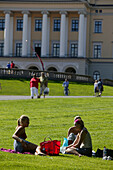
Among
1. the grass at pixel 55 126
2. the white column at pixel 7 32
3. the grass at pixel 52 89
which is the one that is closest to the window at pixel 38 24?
the white column at pixel 7 32

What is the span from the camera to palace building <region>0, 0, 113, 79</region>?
301 feet

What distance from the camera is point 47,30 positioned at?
310ft

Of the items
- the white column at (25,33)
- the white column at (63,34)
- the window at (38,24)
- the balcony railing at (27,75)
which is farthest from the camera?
the window at (38,24)

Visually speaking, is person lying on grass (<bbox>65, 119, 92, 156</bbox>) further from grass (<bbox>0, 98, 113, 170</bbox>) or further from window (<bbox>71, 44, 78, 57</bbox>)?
window (<bbox>71, 44, 78, 57</bbox>)

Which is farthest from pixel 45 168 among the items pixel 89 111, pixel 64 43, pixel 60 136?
pixel 64 43

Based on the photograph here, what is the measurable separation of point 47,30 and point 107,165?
267ft

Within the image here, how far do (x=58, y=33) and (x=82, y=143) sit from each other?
263 feet

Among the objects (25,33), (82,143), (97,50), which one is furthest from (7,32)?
(82,143)

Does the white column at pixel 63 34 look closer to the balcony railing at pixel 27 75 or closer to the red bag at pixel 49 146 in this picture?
the balcony railing at pixel 27 75

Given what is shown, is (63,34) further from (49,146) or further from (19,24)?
(49,146)

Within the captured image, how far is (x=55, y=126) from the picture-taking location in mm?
22344

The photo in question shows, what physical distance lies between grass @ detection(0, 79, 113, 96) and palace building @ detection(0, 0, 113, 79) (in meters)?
27.2

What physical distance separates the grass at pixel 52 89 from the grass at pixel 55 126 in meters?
20.8

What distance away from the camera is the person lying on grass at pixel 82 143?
51.1 feet
